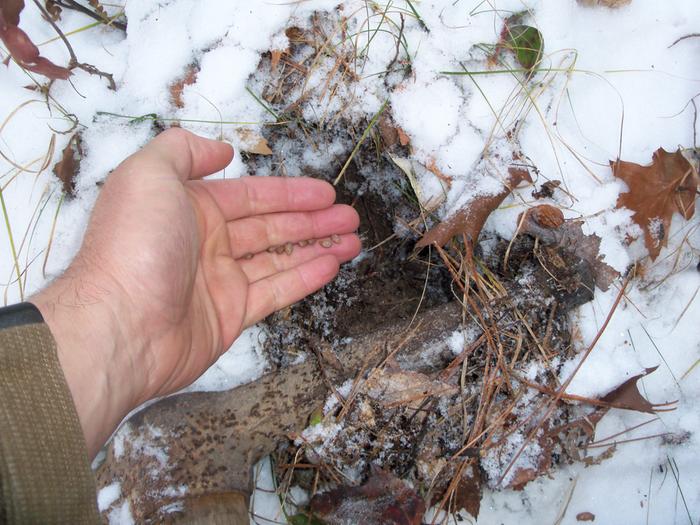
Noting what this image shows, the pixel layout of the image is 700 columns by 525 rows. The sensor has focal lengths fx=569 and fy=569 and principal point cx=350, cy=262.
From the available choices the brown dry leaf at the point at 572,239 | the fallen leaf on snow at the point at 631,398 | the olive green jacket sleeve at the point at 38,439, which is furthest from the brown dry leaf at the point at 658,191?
the olive green jacket sleeve at the point at 38,439

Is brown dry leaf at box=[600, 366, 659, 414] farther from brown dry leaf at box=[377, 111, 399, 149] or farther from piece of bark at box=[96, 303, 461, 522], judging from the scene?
brown dry leaf at box=[377, 111, 399, 149]

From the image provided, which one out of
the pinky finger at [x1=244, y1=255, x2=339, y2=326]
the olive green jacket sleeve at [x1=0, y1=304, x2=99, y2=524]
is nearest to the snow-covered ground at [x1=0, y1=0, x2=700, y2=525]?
the pinky finger at [x1=244, y1=255, x2=339, y2=326]

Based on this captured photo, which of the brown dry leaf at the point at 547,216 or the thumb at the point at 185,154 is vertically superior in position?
the thumb at the point at 185,154

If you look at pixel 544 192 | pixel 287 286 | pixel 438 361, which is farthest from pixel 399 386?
pixel 544 192

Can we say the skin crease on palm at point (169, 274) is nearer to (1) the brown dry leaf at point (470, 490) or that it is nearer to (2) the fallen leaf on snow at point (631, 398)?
(1) the brown dry leaf at point (470, 490)

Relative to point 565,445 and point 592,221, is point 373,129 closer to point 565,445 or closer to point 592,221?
point 592,221

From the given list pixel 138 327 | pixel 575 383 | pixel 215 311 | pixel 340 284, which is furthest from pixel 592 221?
pixel 138 327

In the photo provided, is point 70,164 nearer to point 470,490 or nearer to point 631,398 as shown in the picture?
point 470,490
